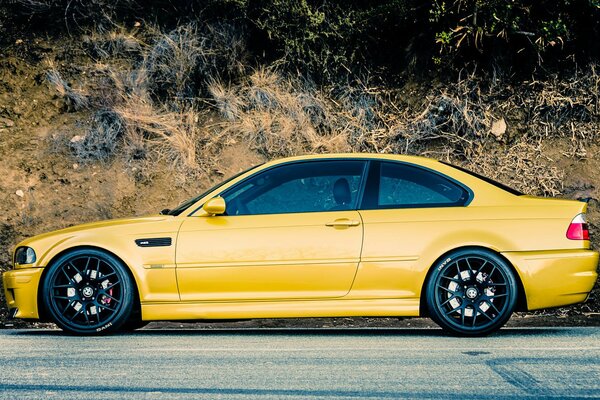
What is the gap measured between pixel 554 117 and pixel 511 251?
24.8 ft

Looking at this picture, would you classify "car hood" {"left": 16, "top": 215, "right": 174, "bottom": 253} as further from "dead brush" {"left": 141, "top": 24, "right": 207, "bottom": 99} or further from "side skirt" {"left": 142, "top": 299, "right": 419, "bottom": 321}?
"dead brush" {"left": 141, "top": 24, "right": 207, "bottom": 99}

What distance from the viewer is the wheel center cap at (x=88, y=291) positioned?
8242 millimetres

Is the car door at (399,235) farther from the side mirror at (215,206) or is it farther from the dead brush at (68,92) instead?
the dead brush at (68,92)

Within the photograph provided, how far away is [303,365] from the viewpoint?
6.54m

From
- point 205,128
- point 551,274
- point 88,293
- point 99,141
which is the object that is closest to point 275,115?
point 205,128

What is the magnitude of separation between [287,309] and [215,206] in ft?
3.41

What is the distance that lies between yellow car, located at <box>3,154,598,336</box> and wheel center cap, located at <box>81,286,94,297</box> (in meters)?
0.02

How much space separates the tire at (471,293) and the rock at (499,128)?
7.20m

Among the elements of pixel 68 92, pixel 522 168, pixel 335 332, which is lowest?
pixel 335 332

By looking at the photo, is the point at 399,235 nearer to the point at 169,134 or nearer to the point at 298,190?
the point at 298,190

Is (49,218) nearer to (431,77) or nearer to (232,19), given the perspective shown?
(232,19)

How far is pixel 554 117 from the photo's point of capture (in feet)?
49.4

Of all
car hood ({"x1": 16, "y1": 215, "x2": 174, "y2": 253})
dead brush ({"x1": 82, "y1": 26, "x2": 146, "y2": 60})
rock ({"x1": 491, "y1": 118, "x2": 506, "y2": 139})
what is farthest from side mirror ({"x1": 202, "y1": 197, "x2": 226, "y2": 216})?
dead brush ({"x1": 82, "y1": 26, "x2": 146, "y2": 60})

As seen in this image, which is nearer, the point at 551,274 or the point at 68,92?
the point at 551,274
